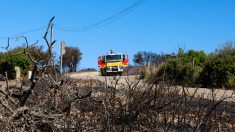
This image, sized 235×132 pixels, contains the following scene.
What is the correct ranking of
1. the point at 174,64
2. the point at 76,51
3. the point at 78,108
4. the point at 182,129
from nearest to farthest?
the point at 182,129, the point at 78,108, the point at 174,64, the point at 76,51

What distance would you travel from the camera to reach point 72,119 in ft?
23.2

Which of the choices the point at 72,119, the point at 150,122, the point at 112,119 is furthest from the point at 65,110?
the point at 150,122

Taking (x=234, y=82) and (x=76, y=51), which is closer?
(x=234, y=82)

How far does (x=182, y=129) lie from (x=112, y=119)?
0.90 metres

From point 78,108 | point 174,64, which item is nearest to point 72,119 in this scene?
point 78,108

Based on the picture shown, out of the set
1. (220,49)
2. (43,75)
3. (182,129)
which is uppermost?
(220,49)

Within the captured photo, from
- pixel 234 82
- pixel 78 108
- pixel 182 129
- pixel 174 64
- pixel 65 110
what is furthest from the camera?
pixel 174 64

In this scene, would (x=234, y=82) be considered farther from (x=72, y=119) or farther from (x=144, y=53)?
(x=144, y=53)

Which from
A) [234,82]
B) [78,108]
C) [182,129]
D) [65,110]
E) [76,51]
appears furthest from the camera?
[76,51]

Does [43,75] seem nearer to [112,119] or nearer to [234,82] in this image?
[112,119]

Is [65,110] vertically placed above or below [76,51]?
below

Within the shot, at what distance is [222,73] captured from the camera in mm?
30938

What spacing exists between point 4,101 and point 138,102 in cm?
177

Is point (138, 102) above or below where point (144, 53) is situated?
below
